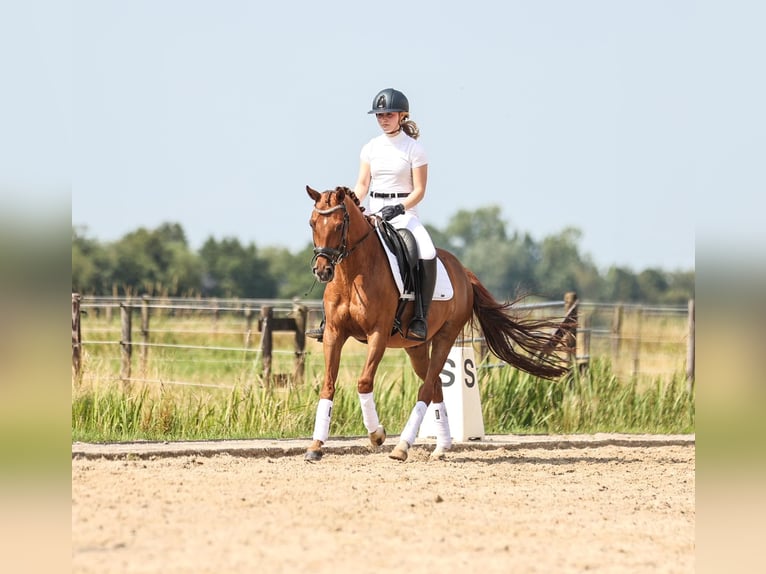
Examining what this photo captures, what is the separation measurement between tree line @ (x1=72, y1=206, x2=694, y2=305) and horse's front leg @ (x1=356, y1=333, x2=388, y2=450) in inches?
1367

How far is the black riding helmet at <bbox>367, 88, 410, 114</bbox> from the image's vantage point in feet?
34.9

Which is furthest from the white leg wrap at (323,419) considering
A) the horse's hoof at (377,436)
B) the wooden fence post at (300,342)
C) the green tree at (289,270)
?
the green tree at (289,270)

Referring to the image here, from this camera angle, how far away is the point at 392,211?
35.2ft

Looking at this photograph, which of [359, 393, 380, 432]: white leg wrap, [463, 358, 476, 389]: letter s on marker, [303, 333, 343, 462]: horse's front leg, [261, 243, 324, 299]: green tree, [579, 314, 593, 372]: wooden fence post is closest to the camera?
[303, 333, 343, 462]: horse's front leg

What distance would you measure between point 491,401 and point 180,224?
249 feet

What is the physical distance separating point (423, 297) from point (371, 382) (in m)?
1.06

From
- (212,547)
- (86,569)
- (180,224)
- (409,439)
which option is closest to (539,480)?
(409,439)

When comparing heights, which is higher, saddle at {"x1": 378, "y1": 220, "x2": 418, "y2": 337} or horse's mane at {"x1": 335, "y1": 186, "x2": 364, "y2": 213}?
horse's mane at {"x1": 335, "y1": 186, "x2": 364, "y2": 213}

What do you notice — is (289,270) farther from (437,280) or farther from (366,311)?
(366,311)

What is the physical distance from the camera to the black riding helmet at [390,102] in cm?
1062

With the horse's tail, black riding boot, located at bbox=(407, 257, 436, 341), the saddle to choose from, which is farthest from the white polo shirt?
the horse's tail

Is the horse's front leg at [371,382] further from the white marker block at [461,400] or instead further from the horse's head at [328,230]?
the white marker block at [461,400]

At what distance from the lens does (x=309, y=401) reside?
13.4 meters

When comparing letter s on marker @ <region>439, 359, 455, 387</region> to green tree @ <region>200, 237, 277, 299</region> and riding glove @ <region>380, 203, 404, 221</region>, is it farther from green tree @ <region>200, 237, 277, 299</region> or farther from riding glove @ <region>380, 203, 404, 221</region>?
green tree @ <region>200, 237, 277, 299</region>
